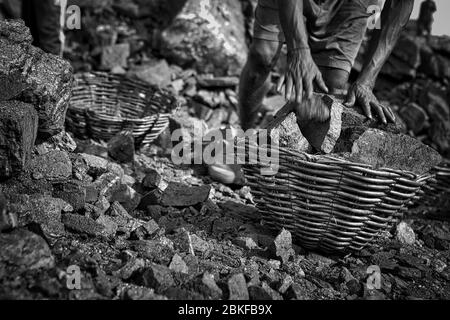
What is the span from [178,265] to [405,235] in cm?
152

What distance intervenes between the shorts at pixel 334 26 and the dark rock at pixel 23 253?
2156 mm

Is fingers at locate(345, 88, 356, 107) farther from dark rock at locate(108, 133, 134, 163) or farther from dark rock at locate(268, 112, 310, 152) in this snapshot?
dark rock at locate(108, 133, 134, 163)

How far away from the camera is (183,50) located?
5.21 meters

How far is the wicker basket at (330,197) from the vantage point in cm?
214

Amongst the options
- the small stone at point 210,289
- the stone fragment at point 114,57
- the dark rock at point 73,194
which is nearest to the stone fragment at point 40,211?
the dark rock at point 73,194

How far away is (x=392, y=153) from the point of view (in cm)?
238

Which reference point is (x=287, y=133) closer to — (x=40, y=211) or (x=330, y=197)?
(x=330, y=197)

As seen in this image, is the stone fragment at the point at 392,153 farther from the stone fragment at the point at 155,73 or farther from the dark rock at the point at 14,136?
the stone fragment at the point at 155,73

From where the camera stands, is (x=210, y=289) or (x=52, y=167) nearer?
(x=210, y=289)

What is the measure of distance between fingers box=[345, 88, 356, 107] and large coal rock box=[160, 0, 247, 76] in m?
2.68

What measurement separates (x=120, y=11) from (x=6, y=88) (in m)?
3.90

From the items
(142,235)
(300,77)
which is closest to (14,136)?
(142,235)

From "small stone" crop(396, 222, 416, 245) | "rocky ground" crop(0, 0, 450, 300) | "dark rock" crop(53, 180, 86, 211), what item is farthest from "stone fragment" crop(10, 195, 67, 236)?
"small stone" crop(396, 222, 416, 245)

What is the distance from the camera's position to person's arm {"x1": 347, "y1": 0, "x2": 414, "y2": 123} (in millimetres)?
2664
